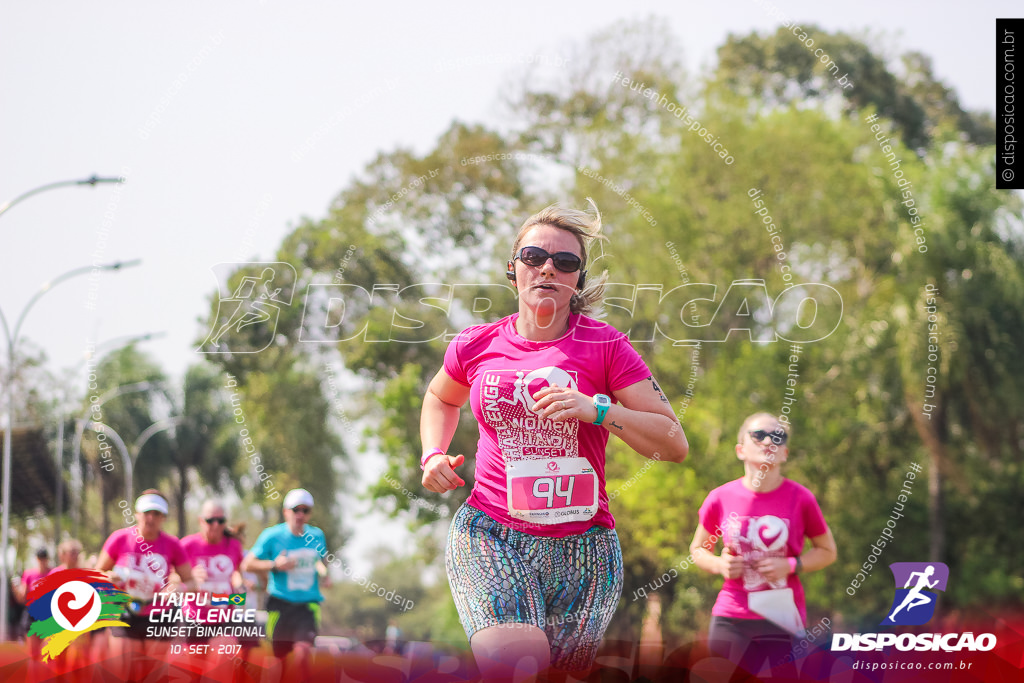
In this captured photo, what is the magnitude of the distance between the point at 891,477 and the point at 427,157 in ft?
37.6

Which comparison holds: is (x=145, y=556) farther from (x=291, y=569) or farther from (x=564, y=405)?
(x=564, y=405)

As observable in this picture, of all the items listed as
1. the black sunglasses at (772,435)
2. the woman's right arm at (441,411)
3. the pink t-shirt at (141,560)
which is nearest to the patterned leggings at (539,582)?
the woman's right arm at (441,411)

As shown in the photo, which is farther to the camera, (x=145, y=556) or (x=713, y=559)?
(x=145, y=556)

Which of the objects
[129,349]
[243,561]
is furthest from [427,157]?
[243,561]

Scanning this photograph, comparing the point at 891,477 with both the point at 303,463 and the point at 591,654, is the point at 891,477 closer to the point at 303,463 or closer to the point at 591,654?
the point at 303,463

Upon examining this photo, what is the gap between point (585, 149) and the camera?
1842 centimetres

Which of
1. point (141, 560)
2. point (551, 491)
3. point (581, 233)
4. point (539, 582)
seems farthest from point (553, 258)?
point (141, 560)

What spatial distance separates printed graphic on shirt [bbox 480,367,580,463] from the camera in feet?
10.4

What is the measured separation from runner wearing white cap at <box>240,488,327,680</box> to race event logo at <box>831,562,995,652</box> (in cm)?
443

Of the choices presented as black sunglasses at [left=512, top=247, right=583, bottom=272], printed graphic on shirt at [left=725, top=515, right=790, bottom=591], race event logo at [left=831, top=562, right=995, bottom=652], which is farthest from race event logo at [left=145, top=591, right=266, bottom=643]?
black sunglasses at [left=512, top=247, right=583, bottom=272]

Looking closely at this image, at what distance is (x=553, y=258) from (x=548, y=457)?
67 centimetres

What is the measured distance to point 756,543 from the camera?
506 cm

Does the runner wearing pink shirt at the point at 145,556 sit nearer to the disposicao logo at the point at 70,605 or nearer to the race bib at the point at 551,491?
the disposicao logo at the point at 70,605

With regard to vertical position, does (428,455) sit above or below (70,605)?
above
